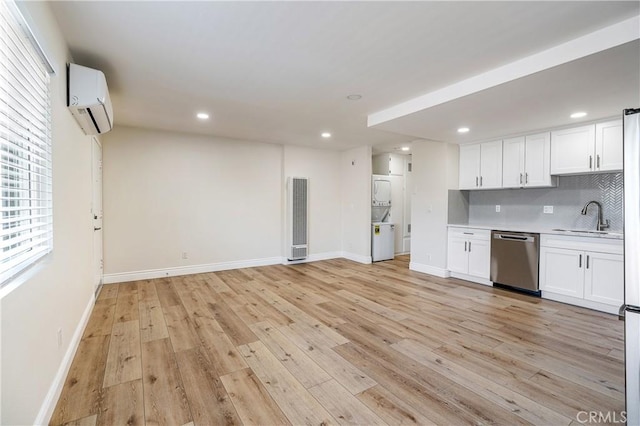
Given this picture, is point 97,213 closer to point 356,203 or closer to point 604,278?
point 356,203

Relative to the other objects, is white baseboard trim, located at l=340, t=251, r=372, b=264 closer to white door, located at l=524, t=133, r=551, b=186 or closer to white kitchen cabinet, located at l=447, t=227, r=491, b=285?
white kitchen cabinet, located at l=447, t=227, r=491, b=285

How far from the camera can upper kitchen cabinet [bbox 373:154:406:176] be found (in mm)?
7062

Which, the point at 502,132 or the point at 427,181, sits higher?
the point at 502,132

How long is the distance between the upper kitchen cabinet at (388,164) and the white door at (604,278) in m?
4.17

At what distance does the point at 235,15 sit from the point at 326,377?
103 inches

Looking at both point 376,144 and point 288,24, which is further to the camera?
point 376,144

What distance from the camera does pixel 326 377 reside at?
217 cm

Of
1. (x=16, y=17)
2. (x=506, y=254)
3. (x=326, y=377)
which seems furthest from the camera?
(x=506, y=254)

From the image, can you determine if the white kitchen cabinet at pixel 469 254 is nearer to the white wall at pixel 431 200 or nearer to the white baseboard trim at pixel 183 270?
the white wall at pixel 431 200

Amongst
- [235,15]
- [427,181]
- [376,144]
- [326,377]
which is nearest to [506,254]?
[427,181]

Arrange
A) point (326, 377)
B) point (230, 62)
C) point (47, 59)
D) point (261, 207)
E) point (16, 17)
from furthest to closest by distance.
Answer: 1. point (261, 207)
2. point (230, 62)
3. point (326, 377)
4. point (47, 59)
5. point (16, 17)

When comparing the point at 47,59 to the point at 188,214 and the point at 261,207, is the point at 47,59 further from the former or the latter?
the point at 261,207

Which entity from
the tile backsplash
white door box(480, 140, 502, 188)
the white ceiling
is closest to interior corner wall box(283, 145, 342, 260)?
the white ceiling

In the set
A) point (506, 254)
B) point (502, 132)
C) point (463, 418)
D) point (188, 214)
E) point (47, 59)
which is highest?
point (502, 132)
